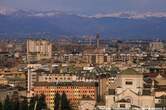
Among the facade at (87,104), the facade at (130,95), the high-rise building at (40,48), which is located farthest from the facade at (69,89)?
the high-rise building at (40,48)

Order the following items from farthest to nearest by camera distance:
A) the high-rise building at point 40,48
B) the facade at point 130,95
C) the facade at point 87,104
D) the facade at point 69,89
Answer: the high-rise building at point 40,48 < the facade at point 69,89 < the facade at point 87,104 < the facade at point 130,95

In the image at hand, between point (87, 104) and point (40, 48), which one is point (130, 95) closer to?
point (87, 104)

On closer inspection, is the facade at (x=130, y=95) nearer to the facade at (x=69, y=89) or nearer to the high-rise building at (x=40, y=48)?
the facade at (x=69, y=89)

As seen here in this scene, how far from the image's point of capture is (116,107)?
28.5m

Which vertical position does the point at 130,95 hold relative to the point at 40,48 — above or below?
above

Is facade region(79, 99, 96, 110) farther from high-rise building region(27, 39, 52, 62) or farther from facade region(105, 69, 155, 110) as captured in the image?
high-rise building region(27, 39, 52, 62)

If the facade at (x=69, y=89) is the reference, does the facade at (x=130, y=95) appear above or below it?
above

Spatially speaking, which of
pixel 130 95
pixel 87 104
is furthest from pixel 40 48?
pixel 130 95

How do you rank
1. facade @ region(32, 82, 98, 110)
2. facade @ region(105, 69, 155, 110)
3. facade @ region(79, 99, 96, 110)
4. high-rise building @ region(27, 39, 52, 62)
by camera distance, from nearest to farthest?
facade @ region(105, 69, 155, 110)
facade @ region(79, 99, 96, 110)
facade @ region(32, 82, 98, 110)
high-rise building @ region(27, 39, 52, 62)

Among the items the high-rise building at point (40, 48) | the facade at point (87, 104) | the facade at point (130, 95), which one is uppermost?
the facade at point (130, 95)

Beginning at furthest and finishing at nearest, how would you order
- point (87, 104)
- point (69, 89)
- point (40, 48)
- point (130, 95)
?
point (40, 48) → point (69, 89) → point (87, 104) → point (130, 95)

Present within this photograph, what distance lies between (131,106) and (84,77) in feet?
67.3

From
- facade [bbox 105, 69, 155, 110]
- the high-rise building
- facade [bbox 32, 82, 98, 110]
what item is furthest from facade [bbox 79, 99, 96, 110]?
the high-rise building

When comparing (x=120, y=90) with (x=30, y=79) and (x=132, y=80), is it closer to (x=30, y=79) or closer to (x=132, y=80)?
(x=132, y=80)
